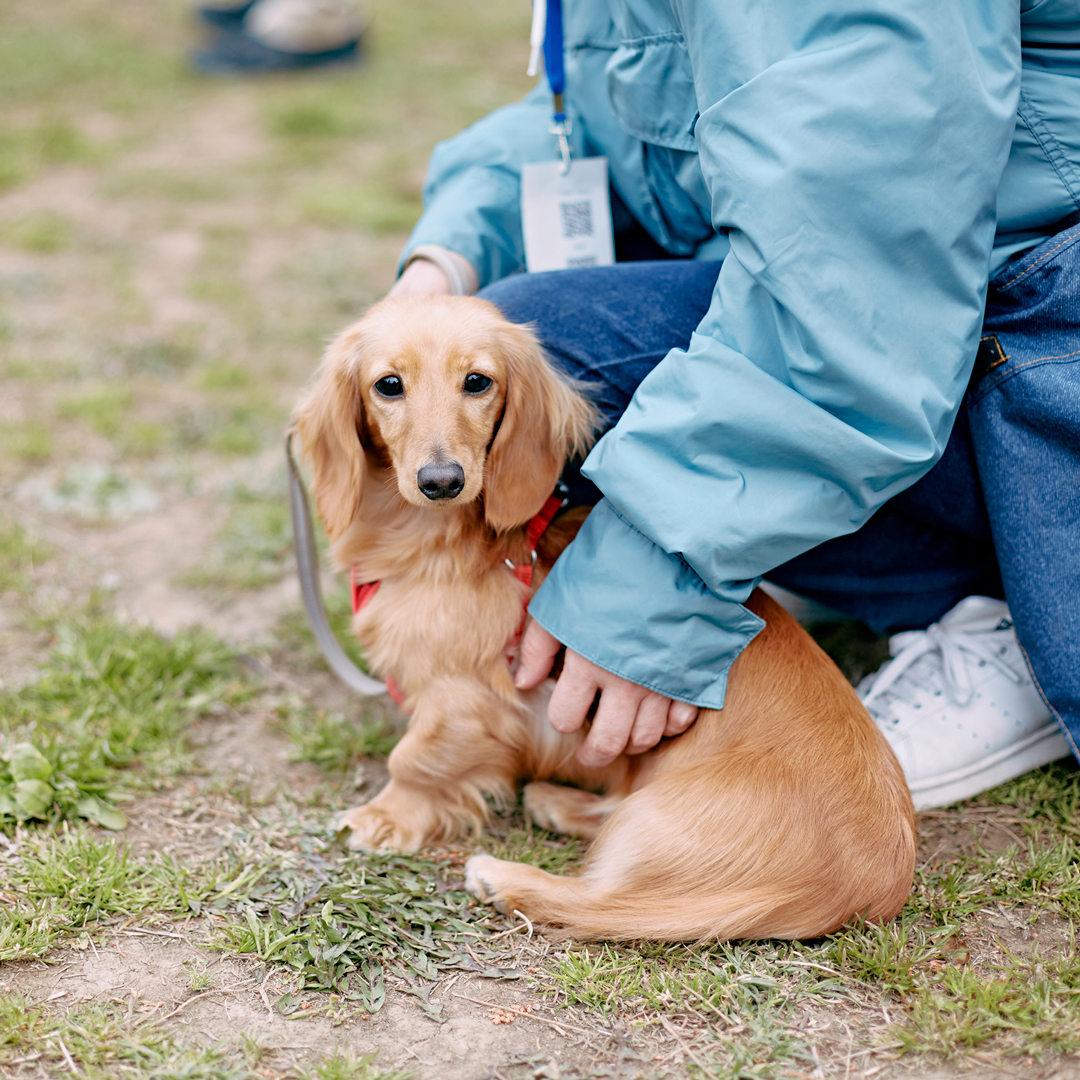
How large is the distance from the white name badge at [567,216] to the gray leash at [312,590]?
2.52 feet

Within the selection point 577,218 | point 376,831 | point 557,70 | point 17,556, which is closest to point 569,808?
point 376,831

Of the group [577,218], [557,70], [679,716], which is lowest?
[679,716]

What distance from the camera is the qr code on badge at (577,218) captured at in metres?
2.45

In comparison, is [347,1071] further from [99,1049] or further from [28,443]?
[28,443]

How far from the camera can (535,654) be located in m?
2.04

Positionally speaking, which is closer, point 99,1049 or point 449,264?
point 99,1049

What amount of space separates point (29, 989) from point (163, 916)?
0.25 m

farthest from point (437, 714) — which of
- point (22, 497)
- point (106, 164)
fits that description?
point (106, 164)

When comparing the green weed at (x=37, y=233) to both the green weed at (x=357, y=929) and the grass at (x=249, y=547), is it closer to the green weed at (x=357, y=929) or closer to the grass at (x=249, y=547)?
the grass at (x=249, y=547)

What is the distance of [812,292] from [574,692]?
81 centimetres

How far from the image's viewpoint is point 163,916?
1882 mm

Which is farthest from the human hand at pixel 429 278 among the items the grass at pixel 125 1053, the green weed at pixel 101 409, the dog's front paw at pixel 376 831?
the green weed at pixel 101 409

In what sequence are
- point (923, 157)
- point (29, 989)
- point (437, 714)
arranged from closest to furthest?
point (923, 157) < point (29, 989) < point (437, 714)

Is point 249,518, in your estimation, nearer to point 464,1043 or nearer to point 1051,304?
point 464,1043
